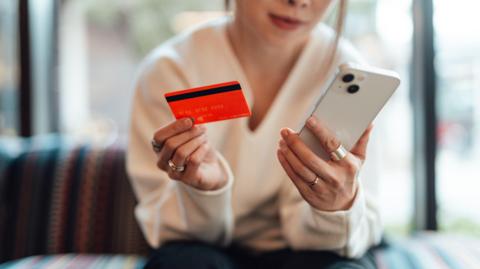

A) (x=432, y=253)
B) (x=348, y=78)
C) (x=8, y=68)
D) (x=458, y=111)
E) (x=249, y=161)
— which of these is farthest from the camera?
(x=8, y=68)

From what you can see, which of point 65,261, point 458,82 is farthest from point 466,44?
point 65,261

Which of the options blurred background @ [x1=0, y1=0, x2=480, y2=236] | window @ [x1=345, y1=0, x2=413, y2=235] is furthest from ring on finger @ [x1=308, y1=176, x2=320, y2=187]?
window @ [x1=345, y1=0, x2=413, y2=235]

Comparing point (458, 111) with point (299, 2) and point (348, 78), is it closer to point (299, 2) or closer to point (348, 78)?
point (299, 2)

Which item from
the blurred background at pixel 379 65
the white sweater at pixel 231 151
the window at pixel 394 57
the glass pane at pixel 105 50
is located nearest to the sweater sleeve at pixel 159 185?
the white sweater at pixel 231 151

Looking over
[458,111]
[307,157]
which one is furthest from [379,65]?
[307,157]

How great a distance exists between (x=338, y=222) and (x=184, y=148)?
29 cm

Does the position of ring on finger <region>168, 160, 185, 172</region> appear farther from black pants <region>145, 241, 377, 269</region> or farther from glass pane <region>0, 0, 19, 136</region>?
glass pane <region>0, 0, 19, 136</region>

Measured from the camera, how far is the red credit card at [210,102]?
64cm

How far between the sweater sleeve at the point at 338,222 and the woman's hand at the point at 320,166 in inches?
2.5

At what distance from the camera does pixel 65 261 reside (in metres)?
1.04

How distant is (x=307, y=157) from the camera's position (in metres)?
0.66

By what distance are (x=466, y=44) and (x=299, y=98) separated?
0.77 meters

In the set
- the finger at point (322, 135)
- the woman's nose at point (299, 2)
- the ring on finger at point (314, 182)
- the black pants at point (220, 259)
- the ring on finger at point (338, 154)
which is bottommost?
the black pants at point (220, 259)

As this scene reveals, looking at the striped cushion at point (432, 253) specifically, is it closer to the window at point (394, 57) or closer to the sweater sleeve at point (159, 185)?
the window at point (394, 57)
